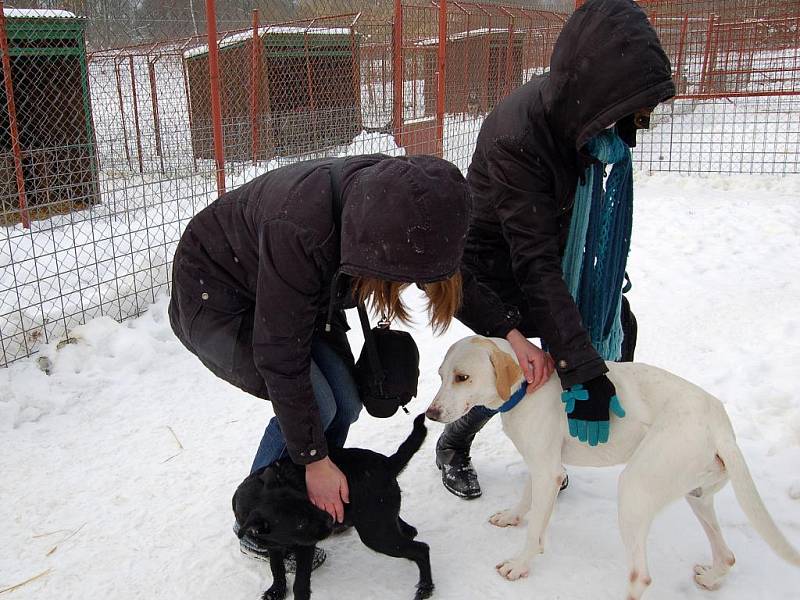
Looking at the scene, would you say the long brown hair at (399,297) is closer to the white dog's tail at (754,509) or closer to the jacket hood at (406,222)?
the jacket hood at (406,222)

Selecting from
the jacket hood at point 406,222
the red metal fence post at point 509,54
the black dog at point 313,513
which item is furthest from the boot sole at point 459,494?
the red metal fence post at point 509,54

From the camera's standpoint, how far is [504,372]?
2.46m

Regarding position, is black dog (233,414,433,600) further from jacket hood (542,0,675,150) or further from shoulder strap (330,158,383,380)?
jacket hood (542,0,675,150)

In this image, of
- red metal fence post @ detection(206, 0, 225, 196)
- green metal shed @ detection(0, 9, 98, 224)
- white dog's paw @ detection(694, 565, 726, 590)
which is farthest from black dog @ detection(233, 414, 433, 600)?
green metal shed @ detection(0, 9, 98, 224)

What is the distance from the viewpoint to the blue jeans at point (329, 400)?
248 centimetres

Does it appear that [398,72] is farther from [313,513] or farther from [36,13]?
[313,513]

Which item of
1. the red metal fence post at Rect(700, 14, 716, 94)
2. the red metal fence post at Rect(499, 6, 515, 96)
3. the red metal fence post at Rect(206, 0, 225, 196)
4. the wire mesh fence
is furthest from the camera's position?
the red metal fence post at Rect(700, 14, 716, 94)

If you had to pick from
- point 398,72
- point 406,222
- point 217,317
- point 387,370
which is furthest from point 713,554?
point 398,72

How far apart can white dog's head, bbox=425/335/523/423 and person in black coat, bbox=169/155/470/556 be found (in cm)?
21

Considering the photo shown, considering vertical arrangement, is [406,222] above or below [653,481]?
above

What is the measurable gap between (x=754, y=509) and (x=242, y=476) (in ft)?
7.12

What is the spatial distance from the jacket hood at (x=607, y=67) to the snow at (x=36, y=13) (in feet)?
21.6

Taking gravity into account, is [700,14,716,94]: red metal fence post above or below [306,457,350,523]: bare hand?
above

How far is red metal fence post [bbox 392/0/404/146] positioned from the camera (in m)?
8.25
